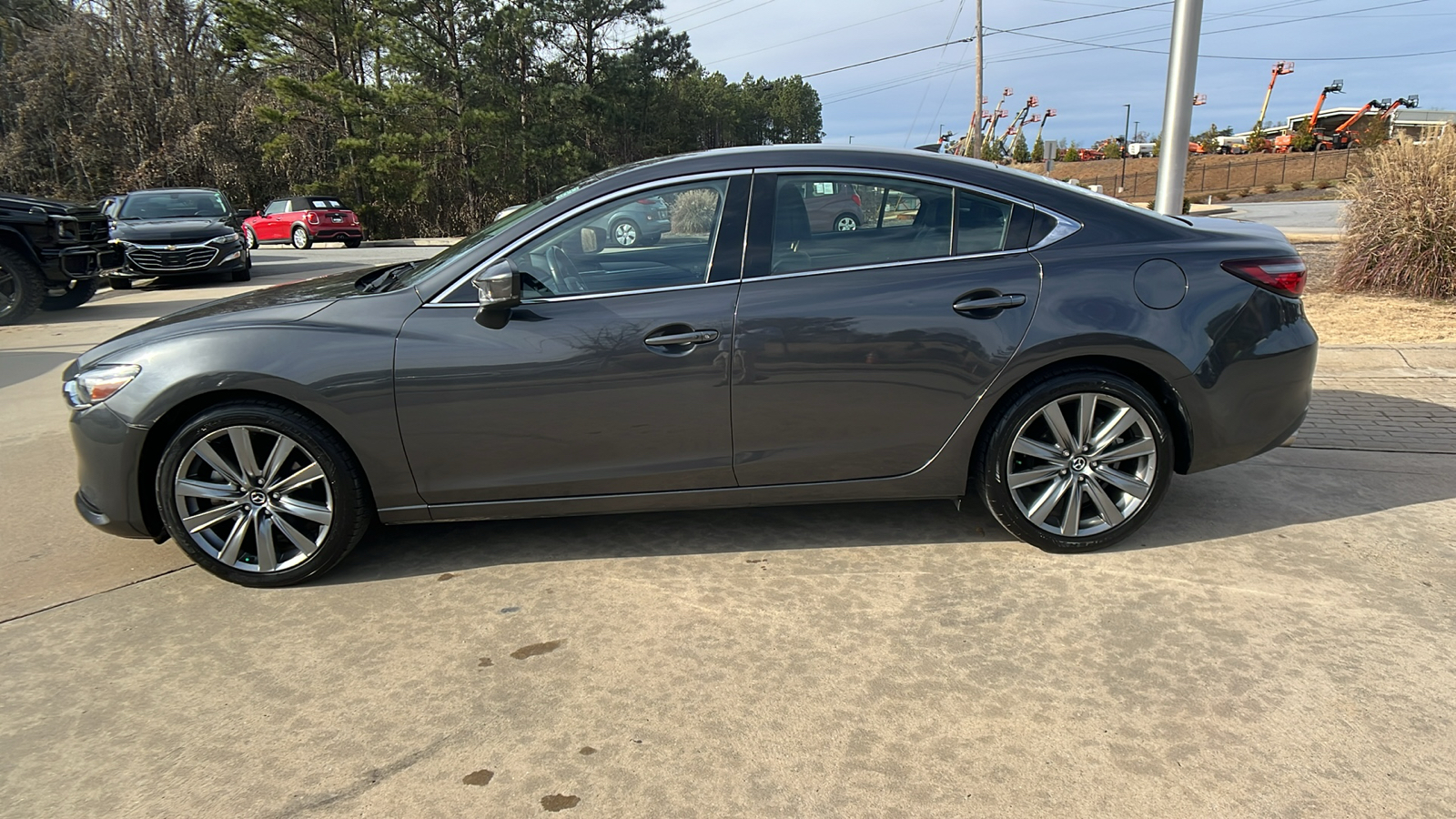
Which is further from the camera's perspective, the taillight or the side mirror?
the taillight

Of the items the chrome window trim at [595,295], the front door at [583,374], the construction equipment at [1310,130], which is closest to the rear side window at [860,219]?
the front door at [583,374]

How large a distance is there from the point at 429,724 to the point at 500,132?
124 feet

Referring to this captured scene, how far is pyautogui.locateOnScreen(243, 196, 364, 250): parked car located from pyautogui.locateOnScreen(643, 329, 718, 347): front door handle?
26063mm

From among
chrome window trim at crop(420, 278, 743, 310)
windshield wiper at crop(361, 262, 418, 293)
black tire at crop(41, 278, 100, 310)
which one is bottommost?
black tire at crop(41, 278, 100, 310)

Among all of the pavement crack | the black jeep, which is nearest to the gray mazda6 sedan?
the pavement crack

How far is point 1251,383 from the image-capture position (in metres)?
3.66

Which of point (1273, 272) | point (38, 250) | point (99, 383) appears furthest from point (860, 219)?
point (38, 250)

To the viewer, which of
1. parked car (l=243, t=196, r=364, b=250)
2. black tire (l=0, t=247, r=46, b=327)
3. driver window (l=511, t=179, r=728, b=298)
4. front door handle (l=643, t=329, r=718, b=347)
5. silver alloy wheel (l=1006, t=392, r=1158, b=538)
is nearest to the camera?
front door handle (l=643, t=329, r=718, b=347)

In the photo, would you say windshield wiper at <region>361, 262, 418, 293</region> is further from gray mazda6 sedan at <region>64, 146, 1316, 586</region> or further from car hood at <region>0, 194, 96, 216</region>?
car hood at <region>0, 194, 96, 216</region>

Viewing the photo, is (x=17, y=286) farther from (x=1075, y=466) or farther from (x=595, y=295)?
(x=1075, y=466)

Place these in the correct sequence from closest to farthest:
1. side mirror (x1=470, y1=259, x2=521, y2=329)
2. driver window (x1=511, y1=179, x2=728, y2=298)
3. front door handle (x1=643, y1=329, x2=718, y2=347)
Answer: side mirror (x1=470, y1=259, x2=521, y2=329)
front door handle (x1=643, y1=329, x2=718, y2=347)
driver window (x1=511, y1=179, x2=728, y2=298)

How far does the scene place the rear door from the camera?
3.48 m

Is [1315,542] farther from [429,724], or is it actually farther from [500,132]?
[500,132]

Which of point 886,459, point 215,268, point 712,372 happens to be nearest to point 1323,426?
point 886,459
